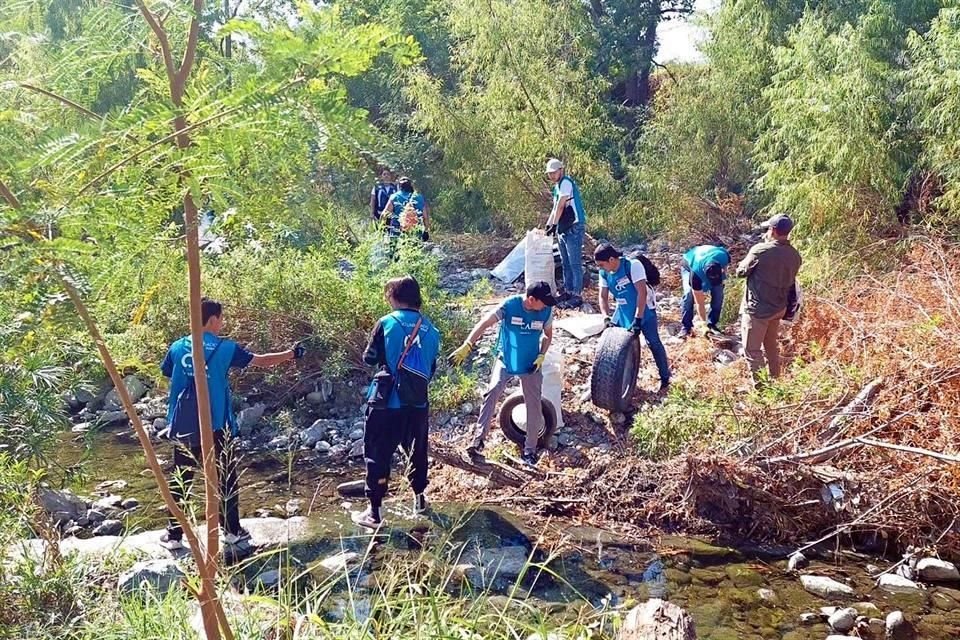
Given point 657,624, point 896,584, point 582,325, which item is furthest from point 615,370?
point 657,624

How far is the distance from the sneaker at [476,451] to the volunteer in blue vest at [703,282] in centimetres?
307

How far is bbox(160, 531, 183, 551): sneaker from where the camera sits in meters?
5.15

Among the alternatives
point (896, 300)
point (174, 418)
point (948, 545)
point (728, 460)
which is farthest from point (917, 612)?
point (174, 418)

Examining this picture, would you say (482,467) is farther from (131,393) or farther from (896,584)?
(131,393)

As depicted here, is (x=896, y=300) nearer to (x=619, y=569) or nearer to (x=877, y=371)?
(x=877, y=371)

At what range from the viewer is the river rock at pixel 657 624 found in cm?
309

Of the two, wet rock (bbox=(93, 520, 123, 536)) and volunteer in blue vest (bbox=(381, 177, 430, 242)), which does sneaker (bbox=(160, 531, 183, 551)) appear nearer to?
wet rock (bbox=(93, 520, 123, 536))

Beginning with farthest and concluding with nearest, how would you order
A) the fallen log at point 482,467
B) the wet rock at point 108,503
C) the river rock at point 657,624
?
the fallen log at point 482,467 < the wet rock at point 108,503 < the river rock at point 657,624

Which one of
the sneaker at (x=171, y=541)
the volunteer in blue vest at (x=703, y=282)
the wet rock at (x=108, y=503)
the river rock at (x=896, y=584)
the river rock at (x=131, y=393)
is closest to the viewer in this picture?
the river rock at (x=896, y=584)

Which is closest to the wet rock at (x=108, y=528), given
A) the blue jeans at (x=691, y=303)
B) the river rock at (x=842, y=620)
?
the river rock at (x=842, y=620)

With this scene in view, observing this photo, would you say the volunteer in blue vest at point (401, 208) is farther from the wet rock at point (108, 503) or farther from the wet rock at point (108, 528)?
the wet rock at point (108, 528)

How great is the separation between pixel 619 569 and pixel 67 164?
4.20 m

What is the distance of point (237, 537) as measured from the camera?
5.33m

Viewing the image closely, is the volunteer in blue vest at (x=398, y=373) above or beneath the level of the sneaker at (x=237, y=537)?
above
